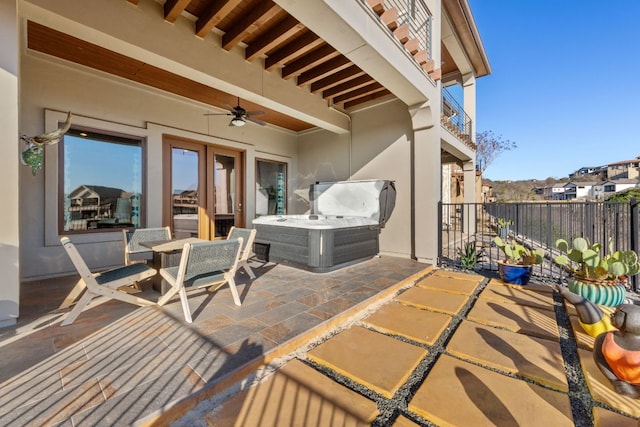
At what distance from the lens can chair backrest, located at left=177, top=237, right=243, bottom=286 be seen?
2336mm

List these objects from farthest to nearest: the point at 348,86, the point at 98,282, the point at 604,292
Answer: the point at 348,86
the point at 604,292
the point at 98,282

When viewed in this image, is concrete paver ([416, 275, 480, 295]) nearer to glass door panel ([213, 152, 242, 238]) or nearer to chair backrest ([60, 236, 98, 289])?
chair backrest ([60, 236, 98, 289])

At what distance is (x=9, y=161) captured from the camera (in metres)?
2.20

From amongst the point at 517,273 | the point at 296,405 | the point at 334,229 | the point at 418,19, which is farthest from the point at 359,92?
the point at 296,405

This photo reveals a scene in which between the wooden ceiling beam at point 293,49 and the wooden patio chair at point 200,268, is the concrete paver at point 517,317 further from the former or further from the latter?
the wooden ceiling beam at point 293,49

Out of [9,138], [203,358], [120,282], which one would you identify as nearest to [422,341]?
[203,358]

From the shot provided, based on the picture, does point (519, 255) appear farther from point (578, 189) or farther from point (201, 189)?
point (578, 189)

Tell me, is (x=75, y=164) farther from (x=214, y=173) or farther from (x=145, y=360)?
(x=145, y=360)

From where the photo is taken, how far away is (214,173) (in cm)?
573

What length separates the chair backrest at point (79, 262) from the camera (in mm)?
2215

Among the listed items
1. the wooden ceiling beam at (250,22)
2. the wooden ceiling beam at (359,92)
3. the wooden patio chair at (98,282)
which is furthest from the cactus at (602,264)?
the wooden patio chair at (98,282)

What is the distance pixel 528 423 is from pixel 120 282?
3.14 metres

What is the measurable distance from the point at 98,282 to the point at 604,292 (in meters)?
4.69

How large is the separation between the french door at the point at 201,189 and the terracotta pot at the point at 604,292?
5634mm
